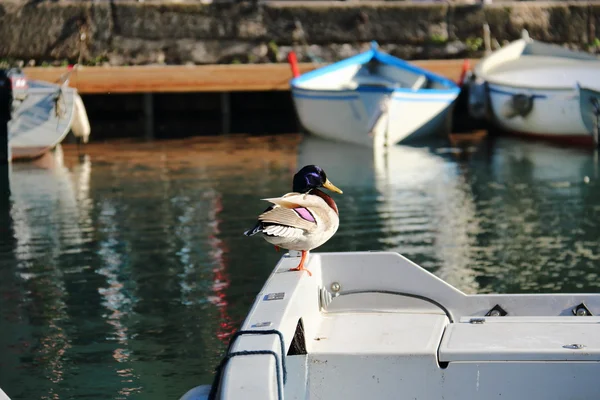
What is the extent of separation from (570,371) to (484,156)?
15.4 metres

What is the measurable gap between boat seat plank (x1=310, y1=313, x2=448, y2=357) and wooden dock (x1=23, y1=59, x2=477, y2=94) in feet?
57.8

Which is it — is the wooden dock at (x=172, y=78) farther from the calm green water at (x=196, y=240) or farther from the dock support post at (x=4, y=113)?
the dock support post at (x=4, y=113)

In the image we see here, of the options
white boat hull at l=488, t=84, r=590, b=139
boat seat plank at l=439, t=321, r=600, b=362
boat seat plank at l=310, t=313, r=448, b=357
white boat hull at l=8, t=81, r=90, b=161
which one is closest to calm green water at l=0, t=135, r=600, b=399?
white boat hull at l=8, t=81, r=90, b=161

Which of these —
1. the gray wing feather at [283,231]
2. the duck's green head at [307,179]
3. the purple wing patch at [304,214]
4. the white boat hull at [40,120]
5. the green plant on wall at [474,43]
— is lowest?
the white boat hull at [40,120]

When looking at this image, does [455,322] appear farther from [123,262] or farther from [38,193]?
[38,193]

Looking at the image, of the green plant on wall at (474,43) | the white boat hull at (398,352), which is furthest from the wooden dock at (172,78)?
the white boat hull at (398,352)

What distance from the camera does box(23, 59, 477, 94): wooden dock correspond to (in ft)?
78.9

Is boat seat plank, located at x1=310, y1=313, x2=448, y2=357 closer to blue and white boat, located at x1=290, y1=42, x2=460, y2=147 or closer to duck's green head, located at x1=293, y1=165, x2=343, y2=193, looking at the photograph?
duck's green head, located at x1=293, y1=165, x2=343, y2=193

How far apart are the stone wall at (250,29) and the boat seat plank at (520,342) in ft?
68.5

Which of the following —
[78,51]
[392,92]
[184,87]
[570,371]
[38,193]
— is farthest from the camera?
[78,51]

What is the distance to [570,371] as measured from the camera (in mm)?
5809

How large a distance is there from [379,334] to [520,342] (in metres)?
0.81

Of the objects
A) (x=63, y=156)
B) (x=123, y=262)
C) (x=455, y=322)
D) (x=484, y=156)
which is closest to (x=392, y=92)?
(x=484, y=156)

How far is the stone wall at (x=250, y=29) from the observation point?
26750 millimetres
